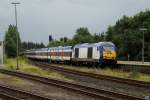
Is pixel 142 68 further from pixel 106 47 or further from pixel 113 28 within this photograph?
pixel 113 28

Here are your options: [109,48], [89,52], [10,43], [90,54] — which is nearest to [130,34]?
[10,43]

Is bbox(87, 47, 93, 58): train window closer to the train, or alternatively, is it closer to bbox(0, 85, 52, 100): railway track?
the train

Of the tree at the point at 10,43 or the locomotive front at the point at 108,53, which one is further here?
the tree at the point at 10,43

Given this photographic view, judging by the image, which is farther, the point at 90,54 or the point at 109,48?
the point at 90,54

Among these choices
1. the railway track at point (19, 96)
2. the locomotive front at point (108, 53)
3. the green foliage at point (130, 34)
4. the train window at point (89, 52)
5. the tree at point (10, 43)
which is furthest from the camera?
the tree at point (10, 43)

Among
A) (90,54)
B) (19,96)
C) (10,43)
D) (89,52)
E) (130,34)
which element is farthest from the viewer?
(10,43)

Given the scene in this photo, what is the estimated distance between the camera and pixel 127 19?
92.9 metres

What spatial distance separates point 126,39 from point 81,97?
206ft

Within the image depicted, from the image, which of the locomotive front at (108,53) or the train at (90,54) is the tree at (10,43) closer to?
the train at (90,54)

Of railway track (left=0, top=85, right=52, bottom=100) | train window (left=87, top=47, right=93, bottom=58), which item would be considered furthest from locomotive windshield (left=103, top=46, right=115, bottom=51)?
railway track (left=0, top=85, right=52, bottom=100)

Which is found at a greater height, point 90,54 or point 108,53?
point 108,53

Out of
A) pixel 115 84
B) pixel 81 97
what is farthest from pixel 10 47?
pixel 81 97

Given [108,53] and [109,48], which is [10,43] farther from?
[108,53]

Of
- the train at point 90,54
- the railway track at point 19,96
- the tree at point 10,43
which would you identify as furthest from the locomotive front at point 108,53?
the tree at point 10,43
